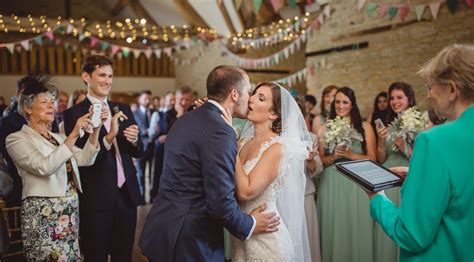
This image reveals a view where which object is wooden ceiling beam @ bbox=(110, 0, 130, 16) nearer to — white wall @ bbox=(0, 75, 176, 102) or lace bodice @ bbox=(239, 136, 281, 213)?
white wall @ bbox=(0, 75, 176, 102)

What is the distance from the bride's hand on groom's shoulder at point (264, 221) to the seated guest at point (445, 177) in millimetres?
747

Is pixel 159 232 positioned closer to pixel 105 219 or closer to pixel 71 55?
pixel 105 219

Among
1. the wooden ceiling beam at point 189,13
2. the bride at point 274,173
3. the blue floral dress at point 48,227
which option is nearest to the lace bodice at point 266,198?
the bride at point 274,173

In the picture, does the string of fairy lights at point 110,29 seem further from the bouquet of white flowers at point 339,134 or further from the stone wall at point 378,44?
the bouquet of white flowers at point 339,134

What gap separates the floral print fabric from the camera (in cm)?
262

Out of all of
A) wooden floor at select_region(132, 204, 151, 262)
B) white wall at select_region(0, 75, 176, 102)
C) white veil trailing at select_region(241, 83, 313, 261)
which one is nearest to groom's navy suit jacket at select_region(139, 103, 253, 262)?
white veil trailing at select_region(241, 83, 313, 261)

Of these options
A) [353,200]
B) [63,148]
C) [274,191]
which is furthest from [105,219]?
[353,200]

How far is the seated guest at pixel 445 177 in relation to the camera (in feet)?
4.71

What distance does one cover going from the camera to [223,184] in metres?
1.88

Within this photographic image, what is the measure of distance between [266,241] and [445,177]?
1104 millimetres

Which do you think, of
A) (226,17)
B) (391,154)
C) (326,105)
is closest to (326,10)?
(326,105)

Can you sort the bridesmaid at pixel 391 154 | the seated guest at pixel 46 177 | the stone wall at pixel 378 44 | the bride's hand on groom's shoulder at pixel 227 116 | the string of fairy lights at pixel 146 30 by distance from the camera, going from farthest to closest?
the string of fairy lights at pixel 146 30
the stone wall at pixel 378 44
the bridesmaid at pixel 391 154
the seated guest at pixel 46 177
the bride's hand on groom's shoulder at pixel 227 116

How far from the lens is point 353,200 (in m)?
3.70

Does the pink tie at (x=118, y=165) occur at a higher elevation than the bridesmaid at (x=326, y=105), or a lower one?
lower
